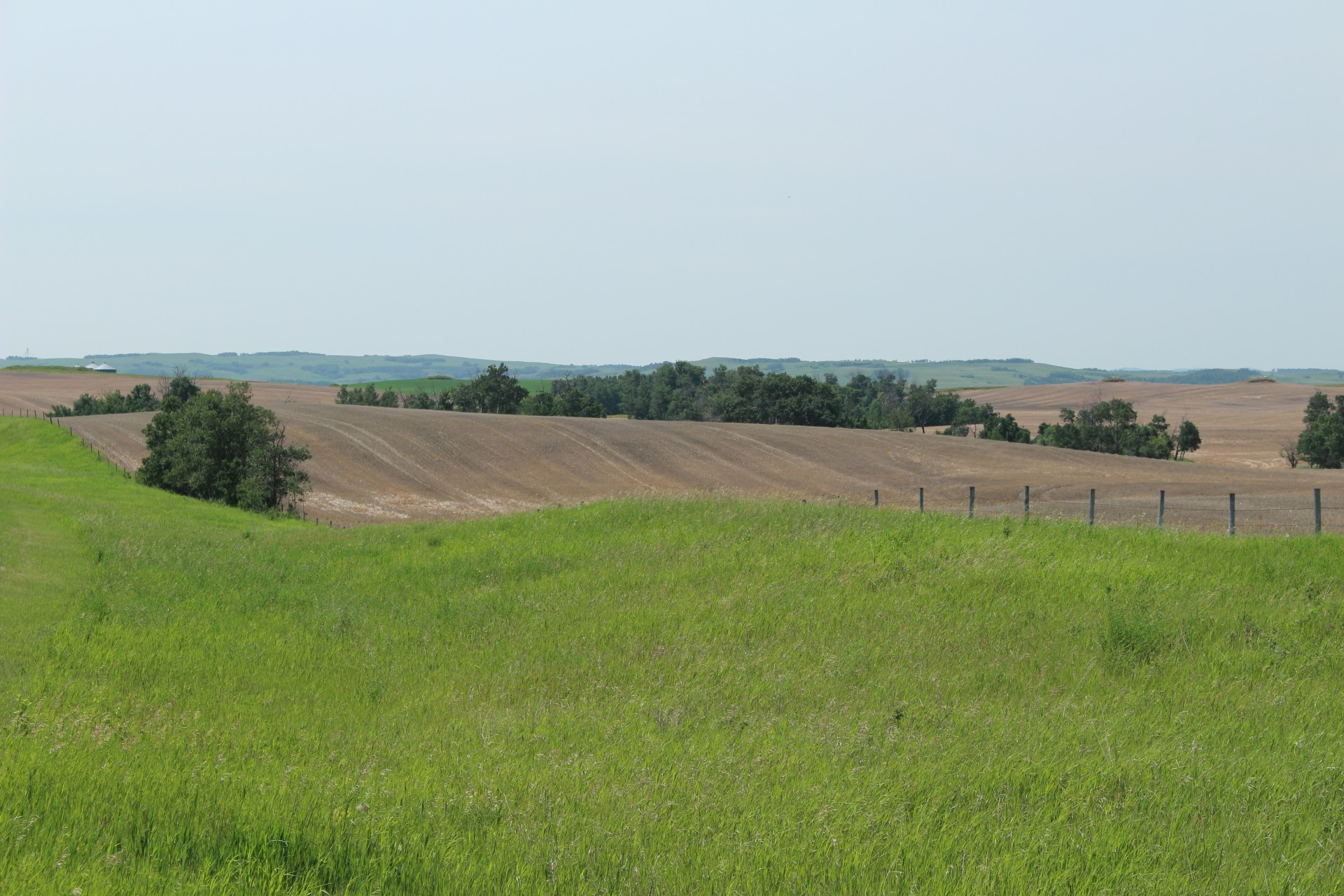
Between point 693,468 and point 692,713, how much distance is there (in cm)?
6687

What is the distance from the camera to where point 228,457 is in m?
Answer: 51.4

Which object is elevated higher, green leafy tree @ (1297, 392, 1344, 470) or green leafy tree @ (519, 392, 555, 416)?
green leafy tree @ (519, 392, 555, 416)

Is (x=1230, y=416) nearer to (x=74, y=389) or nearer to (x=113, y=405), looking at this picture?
(x=113, y=405)

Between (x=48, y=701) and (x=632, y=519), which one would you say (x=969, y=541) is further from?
(x=48, y=701)

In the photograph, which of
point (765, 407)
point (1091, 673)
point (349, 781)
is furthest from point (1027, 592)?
point (765, 407)

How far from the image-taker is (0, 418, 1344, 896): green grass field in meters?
6.43

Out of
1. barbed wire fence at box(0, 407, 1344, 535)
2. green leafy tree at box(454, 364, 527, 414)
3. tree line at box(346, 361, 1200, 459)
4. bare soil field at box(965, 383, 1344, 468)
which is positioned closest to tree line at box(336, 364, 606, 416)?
green leafy tree at box(454, 364, 527, 414)

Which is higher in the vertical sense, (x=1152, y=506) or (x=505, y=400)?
(x=505, y=400)

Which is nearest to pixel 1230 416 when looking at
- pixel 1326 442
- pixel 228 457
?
pixel 1326 442

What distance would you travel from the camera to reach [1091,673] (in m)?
12.4

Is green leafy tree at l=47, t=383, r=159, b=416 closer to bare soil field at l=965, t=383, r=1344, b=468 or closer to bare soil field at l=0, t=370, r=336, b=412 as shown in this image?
bare soil field at l=0, t=370, r=336, b=412

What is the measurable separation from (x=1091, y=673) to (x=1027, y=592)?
3.08 metres

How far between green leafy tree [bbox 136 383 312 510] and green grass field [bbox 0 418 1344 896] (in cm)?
A: 2958

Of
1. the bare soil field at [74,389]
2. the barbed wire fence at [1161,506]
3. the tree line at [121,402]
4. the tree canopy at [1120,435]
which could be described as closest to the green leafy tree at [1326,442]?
the tree canopy at [1120,435]
